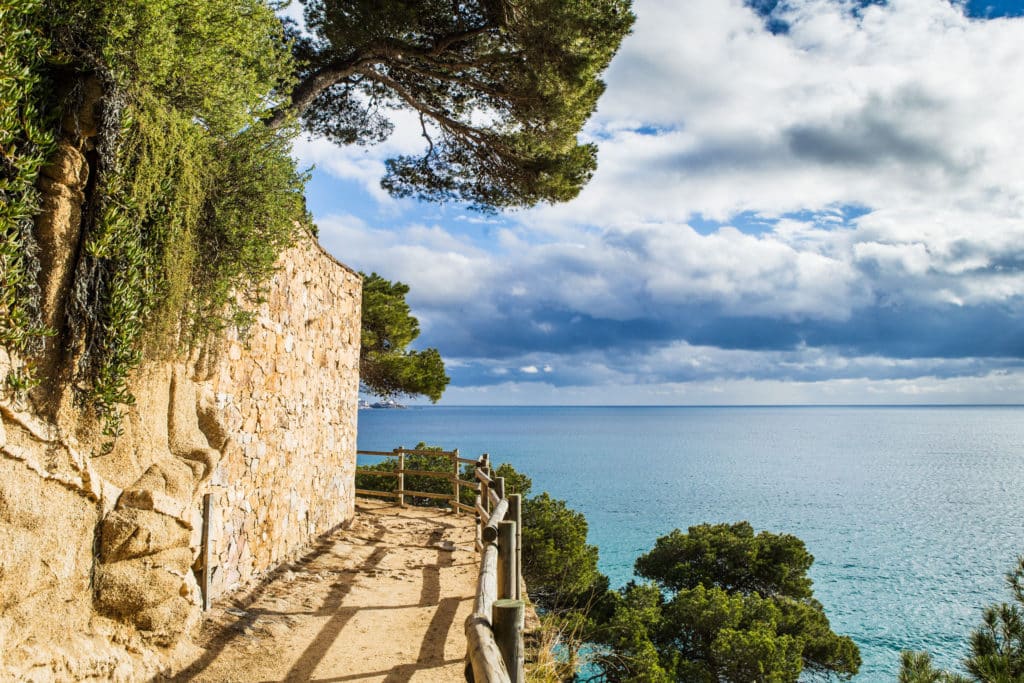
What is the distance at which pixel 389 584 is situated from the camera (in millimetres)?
6492

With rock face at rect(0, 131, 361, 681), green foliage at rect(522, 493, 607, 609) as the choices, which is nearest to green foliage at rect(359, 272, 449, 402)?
green foliage at rect(522, 493, 607, 609)

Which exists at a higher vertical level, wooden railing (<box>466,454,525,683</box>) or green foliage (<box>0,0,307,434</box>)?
green foliage (<box>0,0,307,434</box>)

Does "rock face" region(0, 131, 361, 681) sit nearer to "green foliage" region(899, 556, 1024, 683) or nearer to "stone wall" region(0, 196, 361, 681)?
"stone wall" region(0, 196, 361, 681)

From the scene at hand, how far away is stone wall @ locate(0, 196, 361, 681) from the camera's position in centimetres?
323

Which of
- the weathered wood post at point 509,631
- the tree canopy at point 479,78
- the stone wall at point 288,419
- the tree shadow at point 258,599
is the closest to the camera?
the weathered wood post at point 509,631

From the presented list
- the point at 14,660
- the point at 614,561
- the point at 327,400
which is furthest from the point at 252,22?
the point at 614,561

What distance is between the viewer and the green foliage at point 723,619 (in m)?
12.0

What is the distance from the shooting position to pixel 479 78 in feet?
29.9

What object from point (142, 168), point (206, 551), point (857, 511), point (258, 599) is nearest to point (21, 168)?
point (142, 168)

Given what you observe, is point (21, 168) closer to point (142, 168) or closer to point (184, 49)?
point (142, 168)

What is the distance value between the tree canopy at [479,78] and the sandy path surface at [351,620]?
5.52 metres

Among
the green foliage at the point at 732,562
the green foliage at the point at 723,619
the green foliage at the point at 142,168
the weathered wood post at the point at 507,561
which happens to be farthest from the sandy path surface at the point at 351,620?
the green foliage at the point at 732,562

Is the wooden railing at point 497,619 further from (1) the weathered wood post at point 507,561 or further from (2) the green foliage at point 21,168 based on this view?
(2) the green foliage at point 21,168

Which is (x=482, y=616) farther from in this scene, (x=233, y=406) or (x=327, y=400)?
(x=327, y=400)
